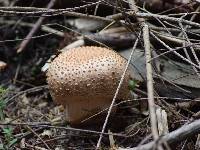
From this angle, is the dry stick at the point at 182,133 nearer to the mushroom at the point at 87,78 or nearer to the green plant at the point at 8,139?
the mushroom at the point at 87,78

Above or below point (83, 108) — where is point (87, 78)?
above

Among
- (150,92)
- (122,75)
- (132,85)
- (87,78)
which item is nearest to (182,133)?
(150,92)

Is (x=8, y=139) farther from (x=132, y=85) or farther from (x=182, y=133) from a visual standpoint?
(x=182, y=133)

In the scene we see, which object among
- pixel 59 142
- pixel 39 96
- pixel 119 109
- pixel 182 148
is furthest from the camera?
pixel 39 96

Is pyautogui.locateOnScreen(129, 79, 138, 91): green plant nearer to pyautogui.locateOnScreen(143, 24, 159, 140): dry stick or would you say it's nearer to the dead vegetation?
the dead vegetation

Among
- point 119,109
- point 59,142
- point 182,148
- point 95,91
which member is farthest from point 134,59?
point 182,148

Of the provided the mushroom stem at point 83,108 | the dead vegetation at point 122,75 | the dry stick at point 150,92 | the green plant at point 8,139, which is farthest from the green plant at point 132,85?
the green plant at point 8,139

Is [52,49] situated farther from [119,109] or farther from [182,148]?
[182,148]
